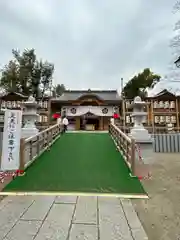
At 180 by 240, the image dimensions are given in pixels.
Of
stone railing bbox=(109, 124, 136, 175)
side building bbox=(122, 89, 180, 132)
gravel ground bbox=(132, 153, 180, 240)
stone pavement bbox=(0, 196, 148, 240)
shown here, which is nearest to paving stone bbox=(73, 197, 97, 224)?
stone pavement bbox=(0, 196, 148, 240)

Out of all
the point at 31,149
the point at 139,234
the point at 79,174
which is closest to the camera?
the point at 139,234

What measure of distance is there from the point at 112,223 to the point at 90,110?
19491mm

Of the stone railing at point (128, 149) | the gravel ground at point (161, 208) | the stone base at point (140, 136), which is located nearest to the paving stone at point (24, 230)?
the gravel ground at point (161, 208)

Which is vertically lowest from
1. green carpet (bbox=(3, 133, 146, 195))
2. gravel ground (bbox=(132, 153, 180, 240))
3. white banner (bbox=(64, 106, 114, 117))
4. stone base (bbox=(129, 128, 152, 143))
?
gravel ground (bbox=(132, 153, 180, 240))

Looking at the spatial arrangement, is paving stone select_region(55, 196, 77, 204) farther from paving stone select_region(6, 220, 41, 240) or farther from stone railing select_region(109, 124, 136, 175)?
stone railing select_region(109, 124, 136, 175)

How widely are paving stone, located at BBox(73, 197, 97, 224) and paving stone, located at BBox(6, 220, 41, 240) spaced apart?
0.60 m

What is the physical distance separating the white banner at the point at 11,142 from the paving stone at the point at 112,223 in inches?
113

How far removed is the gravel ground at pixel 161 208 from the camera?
10.3ft

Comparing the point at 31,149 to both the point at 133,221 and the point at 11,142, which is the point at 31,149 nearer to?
the point at 11,142

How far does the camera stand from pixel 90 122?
2438 centimetres

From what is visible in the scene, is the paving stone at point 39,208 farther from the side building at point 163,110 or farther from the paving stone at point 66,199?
the side building at point 163,110

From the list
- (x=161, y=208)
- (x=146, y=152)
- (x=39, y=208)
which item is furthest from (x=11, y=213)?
(x=146, y=152)

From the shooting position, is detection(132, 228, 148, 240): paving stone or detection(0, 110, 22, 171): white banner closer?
detection(132, 228, 148, 240): paving stone

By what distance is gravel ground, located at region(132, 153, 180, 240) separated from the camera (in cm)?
313
